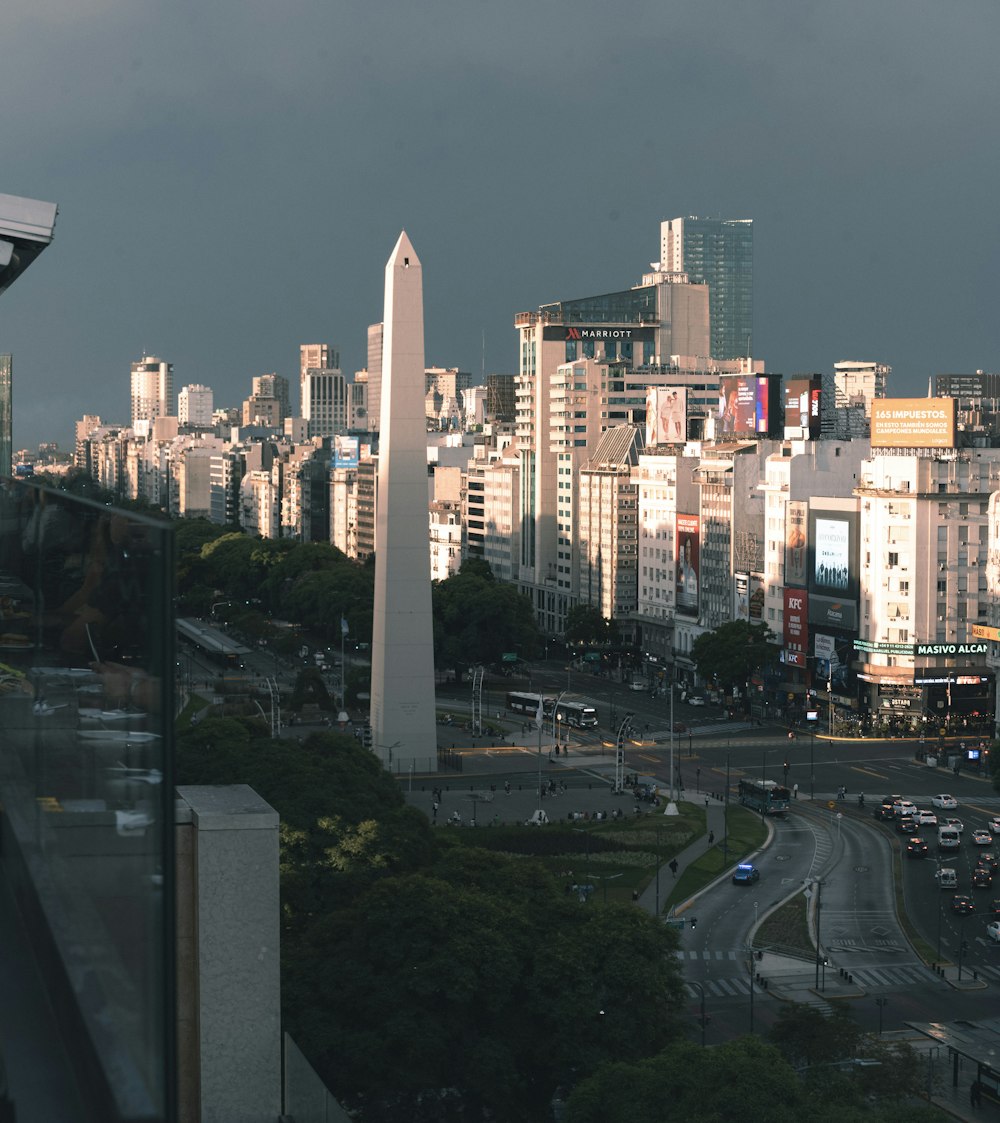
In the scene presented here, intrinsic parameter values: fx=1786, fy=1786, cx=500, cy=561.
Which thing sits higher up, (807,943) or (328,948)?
(328,948)

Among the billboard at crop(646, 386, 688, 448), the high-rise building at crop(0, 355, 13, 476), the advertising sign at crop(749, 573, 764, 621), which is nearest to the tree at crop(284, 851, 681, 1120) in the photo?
the high-rise building at crop(0, 355, 13, 476)

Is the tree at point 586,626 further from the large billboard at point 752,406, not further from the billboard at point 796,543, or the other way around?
the billboard at point 796,543

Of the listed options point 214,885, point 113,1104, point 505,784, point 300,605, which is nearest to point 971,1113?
point 214,885

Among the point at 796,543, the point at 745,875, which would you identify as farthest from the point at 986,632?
the point at 745,875

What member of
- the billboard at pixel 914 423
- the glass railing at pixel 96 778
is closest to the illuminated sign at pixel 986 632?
the billboard at pixel 914 423

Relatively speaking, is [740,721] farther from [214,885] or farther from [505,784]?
[214,885]

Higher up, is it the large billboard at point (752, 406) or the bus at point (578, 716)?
the large billboard at point (752, 406)
